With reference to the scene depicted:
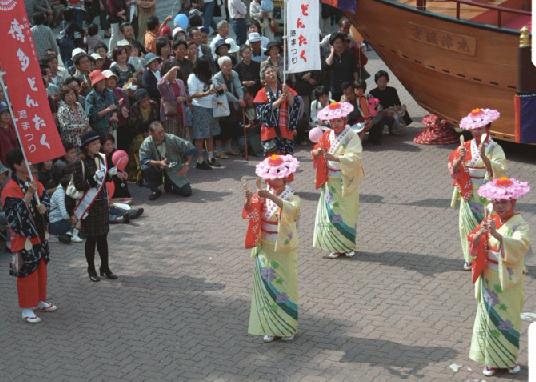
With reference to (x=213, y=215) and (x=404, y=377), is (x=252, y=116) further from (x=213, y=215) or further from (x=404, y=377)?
(x=404, y=377)

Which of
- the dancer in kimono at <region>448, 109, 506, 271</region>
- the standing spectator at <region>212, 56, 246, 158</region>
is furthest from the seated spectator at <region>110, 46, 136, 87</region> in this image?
the dancer in kimono at <region>448, 109, 506, 271</region>

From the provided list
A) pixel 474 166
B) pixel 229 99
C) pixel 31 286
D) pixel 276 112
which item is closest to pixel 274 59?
pixel 229 99

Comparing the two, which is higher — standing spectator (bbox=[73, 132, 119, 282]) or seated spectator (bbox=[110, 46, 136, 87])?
seated spectator (bbox=[110, 46, 136, 87])

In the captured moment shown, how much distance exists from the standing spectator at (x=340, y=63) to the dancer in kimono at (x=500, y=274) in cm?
810

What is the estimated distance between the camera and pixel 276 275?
29.9 feet

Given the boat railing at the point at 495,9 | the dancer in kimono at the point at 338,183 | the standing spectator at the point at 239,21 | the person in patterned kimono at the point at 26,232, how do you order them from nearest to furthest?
the person in patterned kimono at the point at 26,232, the dancer in kimono at the point at 338,183, the boat railing at the point at 495,9, the standing spectator at the point at 239,21

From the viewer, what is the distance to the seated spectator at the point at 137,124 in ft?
47.1

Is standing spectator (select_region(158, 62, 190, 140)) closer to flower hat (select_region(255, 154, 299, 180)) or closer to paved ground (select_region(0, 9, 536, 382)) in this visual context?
paved ground (select_region(0, 9, 536, 382))

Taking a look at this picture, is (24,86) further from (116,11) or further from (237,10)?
(237,10)

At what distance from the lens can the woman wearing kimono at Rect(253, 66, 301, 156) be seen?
13.7 m

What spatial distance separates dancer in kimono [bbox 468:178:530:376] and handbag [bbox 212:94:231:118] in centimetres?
708

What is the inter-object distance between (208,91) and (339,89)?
8.08 ft

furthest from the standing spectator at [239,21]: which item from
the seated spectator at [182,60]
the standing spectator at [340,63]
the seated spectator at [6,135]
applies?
the seated spectator at [6,135]

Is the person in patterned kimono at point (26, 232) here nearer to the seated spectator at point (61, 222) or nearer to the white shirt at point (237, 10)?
the seated spectator at point (61, 222)
